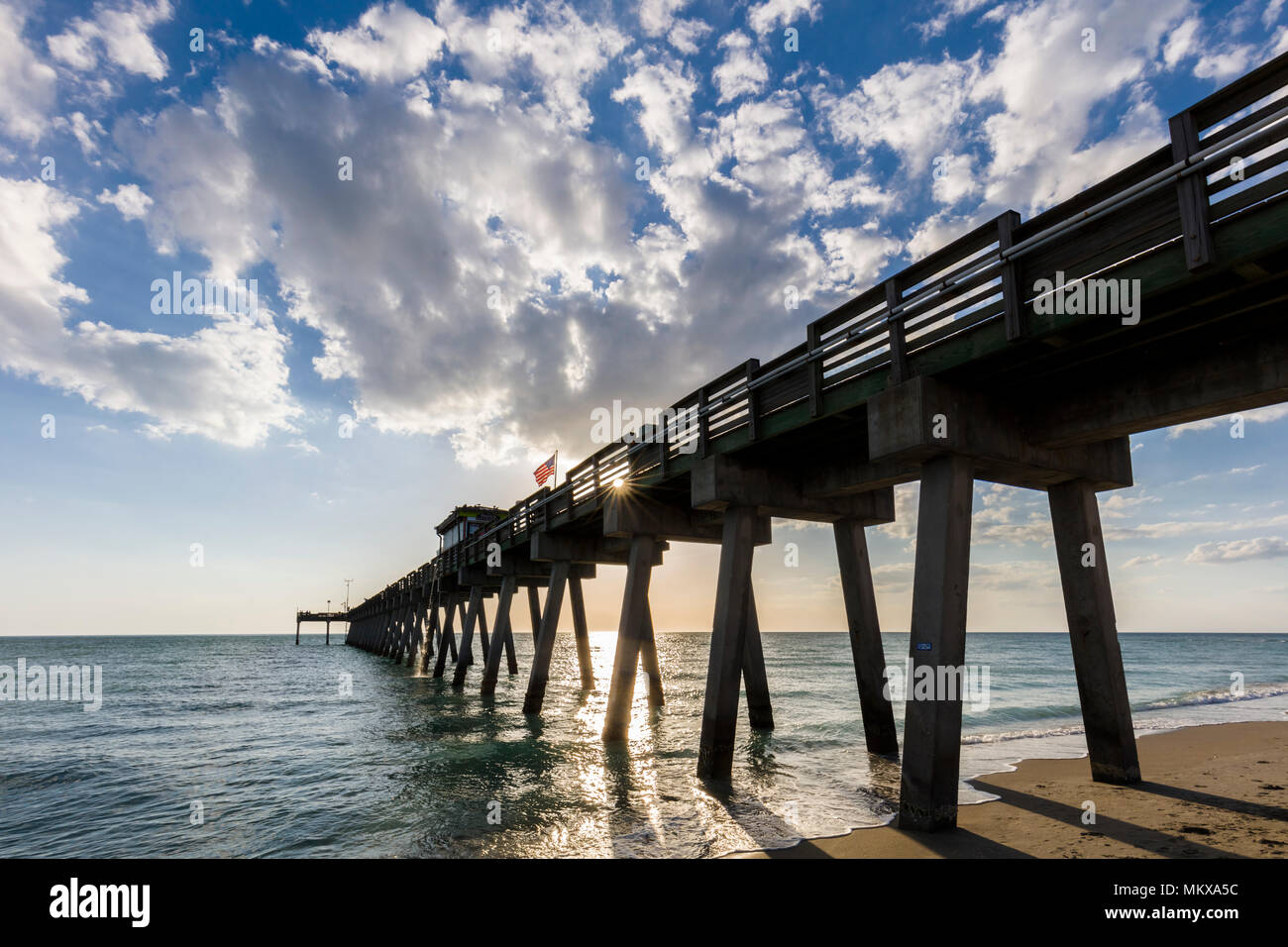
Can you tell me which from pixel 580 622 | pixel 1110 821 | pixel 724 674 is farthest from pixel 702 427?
pixel 580 622

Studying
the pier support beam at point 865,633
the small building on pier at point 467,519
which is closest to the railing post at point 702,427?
the pier support beam at point 865,633

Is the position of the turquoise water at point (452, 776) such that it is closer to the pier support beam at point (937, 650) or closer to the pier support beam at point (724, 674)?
the pier support beam at point (724, 674)

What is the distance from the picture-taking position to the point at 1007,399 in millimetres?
8891

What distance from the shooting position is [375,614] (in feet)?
259

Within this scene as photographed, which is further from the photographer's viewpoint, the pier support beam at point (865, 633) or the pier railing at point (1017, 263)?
the pier support beam at point (865, 633)

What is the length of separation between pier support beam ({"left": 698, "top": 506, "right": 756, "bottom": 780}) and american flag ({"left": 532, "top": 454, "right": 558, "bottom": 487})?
46.1 ft

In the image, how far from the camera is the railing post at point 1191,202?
5.53 metres

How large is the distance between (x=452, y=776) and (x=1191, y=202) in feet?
46.0

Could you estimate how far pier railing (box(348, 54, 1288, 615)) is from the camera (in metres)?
5.48

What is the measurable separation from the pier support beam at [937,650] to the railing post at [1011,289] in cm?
173

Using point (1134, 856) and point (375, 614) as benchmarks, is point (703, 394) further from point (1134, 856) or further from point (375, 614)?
point (375, 614)

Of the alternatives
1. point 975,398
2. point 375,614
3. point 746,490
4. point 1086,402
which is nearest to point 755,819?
point 746,490
